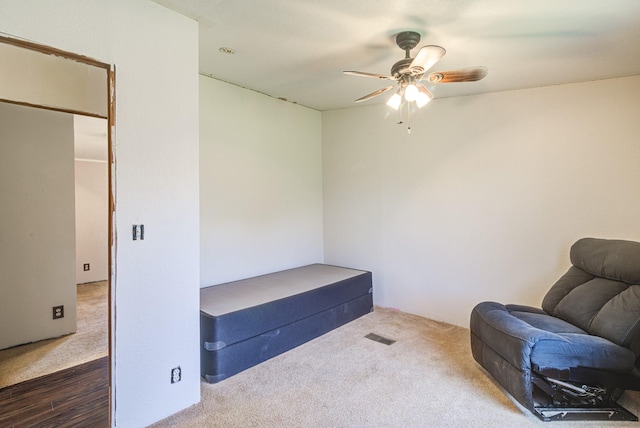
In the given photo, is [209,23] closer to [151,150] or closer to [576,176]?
[151,150]

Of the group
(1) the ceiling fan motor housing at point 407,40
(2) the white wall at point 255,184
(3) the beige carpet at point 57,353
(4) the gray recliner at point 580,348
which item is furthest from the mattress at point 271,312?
(1) the ceiling fan motor housing at point 407,40

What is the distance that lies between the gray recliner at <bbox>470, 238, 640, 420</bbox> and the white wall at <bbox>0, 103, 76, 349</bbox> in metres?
3.98

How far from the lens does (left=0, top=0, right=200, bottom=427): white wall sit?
6.27ft

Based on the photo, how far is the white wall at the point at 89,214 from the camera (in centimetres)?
401

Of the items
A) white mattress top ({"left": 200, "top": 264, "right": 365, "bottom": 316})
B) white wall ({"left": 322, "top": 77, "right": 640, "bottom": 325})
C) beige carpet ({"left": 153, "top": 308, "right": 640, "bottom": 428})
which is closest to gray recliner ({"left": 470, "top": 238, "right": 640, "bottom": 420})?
beige carpet ({"left": 153, "top": 308, "right": 640, "bottom": 428})

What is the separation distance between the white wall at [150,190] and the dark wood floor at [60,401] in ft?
1.54

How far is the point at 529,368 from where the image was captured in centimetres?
217

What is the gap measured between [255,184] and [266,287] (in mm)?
1174

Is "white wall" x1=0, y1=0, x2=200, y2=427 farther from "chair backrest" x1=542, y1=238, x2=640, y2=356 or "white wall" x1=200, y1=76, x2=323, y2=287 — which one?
"chair backrest" x1=542, y1=238, x2=640, y2=356

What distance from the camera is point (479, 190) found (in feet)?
12.0

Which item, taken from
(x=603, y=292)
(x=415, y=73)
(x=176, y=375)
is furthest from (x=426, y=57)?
(x=176, y=375)

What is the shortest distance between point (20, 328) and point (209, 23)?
331 cm

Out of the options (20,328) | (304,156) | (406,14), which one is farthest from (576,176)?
(20,328)

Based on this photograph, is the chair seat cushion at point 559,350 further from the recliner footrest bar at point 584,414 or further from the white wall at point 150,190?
the white wall at point 150,190
